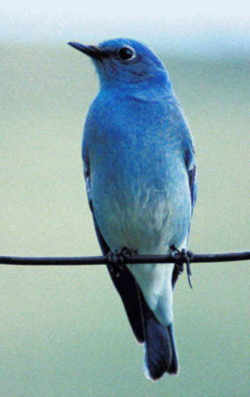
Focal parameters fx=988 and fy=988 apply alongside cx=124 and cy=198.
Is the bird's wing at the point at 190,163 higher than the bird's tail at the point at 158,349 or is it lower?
higher

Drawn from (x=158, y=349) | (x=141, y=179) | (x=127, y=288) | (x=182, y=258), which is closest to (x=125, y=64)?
(x=141, y=179)

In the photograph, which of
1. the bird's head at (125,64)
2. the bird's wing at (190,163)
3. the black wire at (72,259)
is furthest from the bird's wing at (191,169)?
the black wire at (72,259)

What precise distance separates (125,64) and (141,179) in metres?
0.88

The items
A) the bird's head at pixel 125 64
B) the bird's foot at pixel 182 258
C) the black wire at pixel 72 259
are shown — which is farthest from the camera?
A: the bird's head at pixel 125 64

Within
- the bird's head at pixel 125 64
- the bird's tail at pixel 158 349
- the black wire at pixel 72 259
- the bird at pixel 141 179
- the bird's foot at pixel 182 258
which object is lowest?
the bird's tail at pixel 158 349

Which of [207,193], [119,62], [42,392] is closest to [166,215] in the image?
[119,62]

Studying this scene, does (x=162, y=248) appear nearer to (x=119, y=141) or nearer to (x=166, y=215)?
(x=166, y=215)

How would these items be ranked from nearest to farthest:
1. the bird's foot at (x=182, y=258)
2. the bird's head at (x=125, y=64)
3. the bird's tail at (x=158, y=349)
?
the bird's foot at (x=182, y=258) → the bird's tail at (x=158, y=349) → the bird's head at (x=125, y=64)

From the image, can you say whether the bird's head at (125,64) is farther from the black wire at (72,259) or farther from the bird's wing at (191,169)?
the black wire at (72,259)

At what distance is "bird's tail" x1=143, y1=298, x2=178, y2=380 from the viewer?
582 centimetres

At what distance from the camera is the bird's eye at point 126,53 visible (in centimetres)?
614

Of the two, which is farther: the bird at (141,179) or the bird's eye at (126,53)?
the bird's eye at (126,53)

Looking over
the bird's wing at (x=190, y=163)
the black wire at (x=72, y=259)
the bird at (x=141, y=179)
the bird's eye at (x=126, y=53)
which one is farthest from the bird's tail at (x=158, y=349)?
the black wire at (x=72, y=259)

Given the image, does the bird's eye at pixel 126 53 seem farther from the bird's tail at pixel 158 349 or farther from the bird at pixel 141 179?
the bird's tail at pixel 158 349
